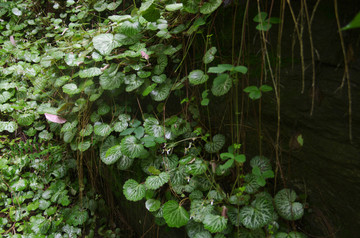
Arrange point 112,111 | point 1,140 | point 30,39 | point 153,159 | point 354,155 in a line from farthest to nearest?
point 30,39 < point 1,140 < point 112,111 < point 153,159 < point 354,155

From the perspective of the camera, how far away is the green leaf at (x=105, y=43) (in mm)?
1184

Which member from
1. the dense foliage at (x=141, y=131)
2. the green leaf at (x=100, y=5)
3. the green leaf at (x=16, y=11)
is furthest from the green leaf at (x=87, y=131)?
the green leaf at (x=16, y=11)

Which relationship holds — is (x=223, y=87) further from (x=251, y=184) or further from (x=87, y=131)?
(x=87, y=131)

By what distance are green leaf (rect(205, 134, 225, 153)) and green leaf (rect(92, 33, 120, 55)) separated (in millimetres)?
656

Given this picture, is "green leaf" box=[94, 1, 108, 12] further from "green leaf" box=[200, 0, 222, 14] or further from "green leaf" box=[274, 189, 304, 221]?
"green leaf" box=[274, 189, 304, 221]

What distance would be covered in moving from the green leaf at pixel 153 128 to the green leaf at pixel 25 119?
3.27ft

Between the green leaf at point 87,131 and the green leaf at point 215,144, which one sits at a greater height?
the green leaf at point 215,144

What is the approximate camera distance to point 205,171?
103cm

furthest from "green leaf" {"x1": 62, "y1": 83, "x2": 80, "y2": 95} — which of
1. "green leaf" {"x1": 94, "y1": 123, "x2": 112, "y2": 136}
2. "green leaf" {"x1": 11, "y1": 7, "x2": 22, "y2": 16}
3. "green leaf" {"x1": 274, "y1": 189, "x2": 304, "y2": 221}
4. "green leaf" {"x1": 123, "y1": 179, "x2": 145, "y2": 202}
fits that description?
"green leaf" {"x1": 11, "y1": 7, "x2": 22, "y2": 16}

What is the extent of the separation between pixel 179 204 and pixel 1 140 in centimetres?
160

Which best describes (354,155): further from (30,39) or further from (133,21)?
(30,39)

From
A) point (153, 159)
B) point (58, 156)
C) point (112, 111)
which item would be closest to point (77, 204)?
point (58, 156)

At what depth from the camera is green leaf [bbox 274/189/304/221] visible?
903 millimetres

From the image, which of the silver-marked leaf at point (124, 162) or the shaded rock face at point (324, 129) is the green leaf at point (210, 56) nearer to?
the shaded rock face at point (324, 129)
